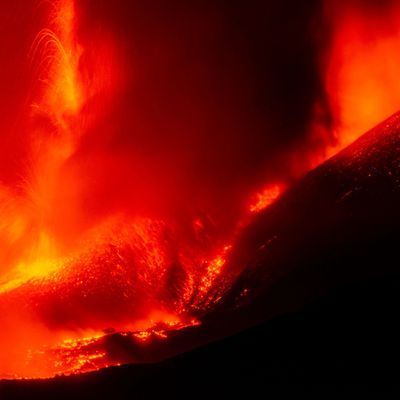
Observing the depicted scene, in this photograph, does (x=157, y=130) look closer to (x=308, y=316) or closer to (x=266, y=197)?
(x=266, y=197)

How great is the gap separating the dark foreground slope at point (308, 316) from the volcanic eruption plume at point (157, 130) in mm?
2003

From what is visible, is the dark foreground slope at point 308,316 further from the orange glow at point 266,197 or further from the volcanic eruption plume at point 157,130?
the orange glow at point 266,197

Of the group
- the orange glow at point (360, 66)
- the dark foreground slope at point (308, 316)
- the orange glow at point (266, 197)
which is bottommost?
the dark foreground slope at point (308, 316)

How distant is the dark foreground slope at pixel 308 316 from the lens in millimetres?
8266

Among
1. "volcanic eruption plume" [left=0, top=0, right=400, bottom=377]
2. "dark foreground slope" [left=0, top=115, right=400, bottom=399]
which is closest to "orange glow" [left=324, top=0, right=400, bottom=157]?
"volcanic eruption plume" [left=0, top=0, right=400, bottom=377]

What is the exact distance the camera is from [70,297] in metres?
13.8

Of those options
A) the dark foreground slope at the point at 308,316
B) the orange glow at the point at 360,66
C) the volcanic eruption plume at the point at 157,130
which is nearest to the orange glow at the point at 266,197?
the volcanic eruption plume at the point at 157,130

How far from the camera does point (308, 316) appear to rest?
8812mm

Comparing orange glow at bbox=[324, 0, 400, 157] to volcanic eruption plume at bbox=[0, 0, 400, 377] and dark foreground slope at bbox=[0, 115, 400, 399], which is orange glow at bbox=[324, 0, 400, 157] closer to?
volcanic eruption plume at bbox=[0, 0, 400, 377]

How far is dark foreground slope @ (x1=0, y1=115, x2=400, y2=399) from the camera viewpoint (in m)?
8.27

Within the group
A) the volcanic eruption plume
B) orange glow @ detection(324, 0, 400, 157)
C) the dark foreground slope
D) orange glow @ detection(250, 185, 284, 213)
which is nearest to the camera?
the dark foreground slope

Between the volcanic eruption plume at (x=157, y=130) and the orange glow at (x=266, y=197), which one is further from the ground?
the volcanic eruption plume at (x=157, y=130)

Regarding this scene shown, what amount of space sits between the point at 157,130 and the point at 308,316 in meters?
11.3

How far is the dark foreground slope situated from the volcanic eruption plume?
2003mm
